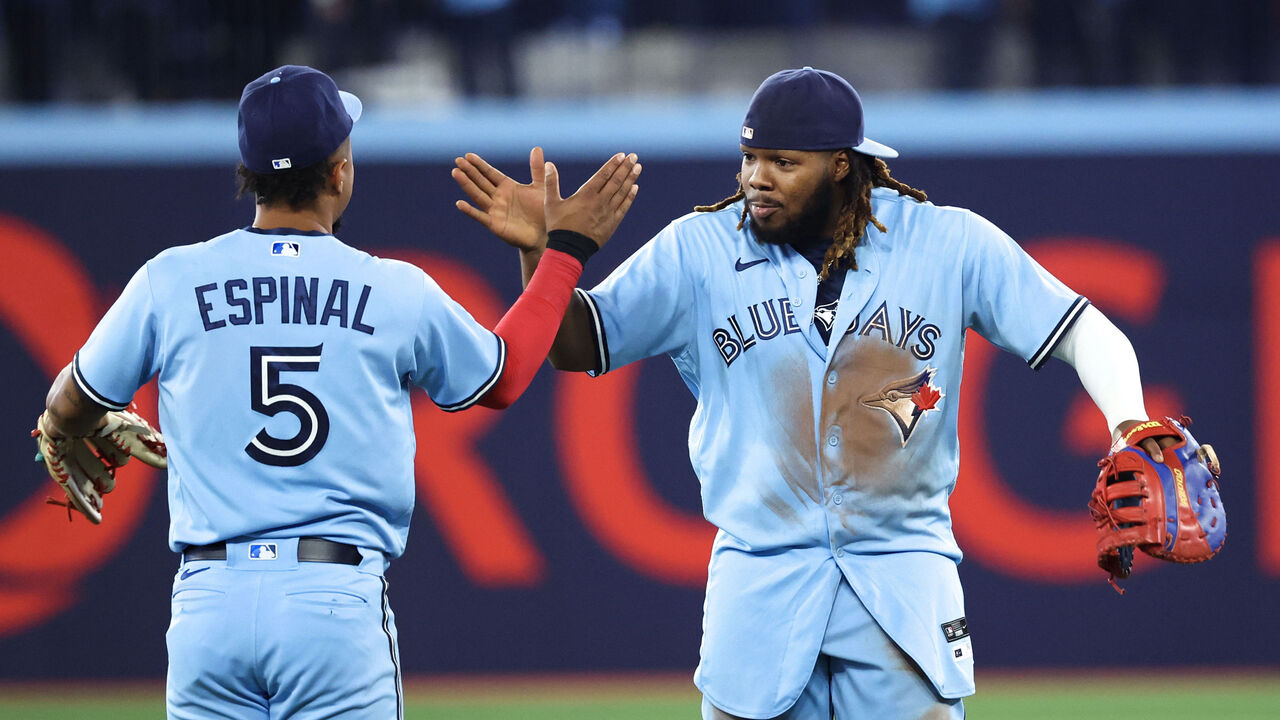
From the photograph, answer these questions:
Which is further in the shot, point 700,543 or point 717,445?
point 700,543

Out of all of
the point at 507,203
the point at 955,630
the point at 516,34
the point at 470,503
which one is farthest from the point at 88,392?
the point at 516,34

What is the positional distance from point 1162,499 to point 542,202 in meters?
1.71

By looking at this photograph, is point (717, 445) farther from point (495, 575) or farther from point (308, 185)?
point (495, 575)

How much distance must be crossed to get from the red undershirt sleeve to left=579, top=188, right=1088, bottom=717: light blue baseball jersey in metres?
0.39

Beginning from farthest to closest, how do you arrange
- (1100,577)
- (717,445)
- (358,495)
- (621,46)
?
(621,46) → (1100,577) → (717,445) → (358,495)

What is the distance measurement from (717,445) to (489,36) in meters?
4.82

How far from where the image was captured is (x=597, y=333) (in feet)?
12.0

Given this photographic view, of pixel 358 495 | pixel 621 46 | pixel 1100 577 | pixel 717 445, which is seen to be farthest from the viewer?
pixel 621 46

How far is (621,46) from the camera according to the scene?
305 inches

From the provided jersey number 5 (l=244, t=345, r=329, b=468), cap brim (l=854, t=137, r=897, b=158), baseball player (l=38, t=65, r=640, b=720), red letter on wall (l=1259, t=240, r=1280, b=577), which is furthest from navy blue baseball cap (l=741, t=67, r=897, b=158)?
red letter on wall (l=1259, t=240, r=1280, b=577)

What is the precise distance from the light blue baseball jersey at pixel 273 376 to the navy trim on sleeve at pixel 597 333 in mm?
624

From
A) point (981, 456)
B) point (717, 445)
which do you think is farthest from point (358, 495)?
point (981, 456)

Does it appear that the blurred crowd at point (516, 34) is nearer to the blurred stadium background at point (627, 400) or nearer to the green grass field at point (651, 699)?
the blurred stadium background at point (627, 400)

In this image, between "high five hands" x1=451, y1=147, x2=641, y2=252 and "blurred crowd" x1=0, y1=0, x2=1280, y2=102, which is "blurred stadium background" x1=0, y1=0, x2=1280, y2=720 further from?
"high five hands" x1=451, y1=147, x2=641, y2=252
